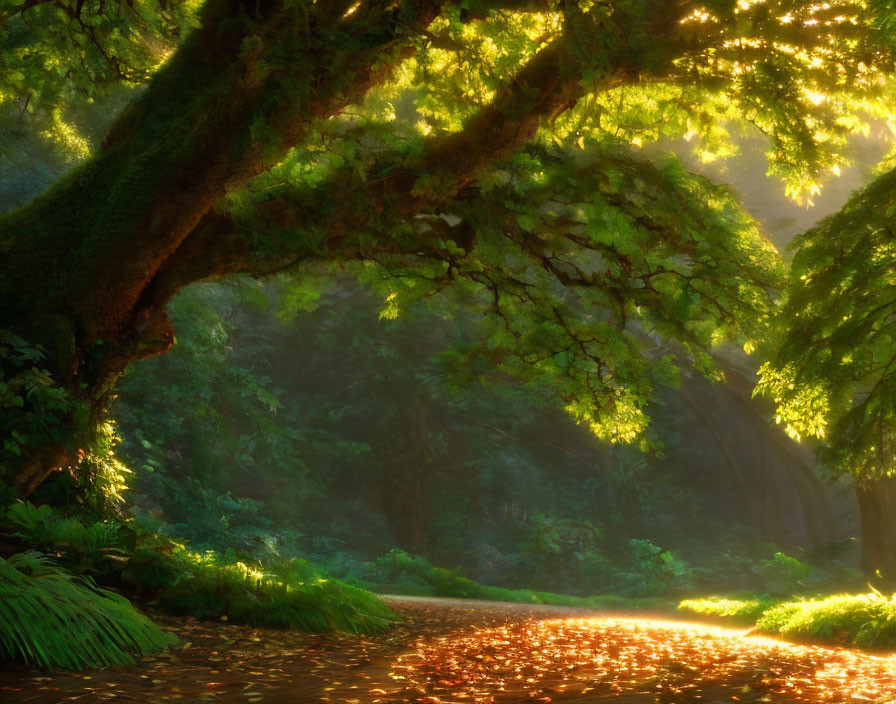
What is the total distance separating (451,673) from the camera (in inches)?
171

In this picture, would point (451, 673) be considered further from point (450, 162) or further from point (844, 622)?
point (844, 622)

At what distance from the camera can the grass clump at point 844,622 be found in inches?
290

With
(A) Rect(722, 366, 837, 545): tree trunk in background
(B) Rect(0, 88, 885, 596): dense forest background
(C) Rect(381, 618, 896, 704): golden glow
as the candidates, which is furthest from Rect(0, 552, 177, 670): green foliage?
(A) Rect(722, 366, 837, 545): tree trunk in background

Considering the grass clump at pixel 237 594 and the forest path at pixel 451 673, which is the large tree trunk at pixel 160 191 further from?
the forest path at pixel 451 673

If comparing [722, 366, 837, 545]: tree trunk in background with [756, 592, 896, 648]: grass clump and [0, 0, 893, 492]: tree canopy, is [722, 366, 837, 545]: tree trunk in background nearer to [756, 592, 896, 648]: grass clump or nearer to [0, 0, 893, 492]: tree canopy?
[756, 592, 896, 648]: grass clump

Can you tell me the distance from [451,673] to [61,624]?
229 centimetres

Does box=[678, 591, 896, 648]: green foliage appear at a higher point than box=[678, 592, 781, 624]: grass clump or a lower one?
higher

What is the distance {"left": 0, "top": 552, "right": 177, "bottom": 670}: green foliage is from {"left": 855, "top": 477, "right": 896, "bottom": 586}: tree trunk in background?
18.7 meters

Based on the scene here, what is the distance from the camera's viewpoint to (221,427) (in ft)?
59.9

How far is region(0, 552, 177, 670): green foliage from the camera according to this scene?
3.47 metres

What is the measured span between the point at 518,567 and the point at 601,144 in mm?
17879

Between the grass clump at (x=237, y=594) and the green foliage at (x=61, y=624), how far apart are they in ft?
3.38

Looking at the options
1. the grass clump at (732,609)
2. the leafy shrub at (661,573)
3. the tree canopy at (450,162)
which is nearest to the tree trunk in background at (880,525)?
the leafy shrub at (661,573)

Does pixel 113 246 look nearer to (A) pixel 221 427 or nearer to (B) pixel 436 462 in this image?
(A) pixel 221 427
